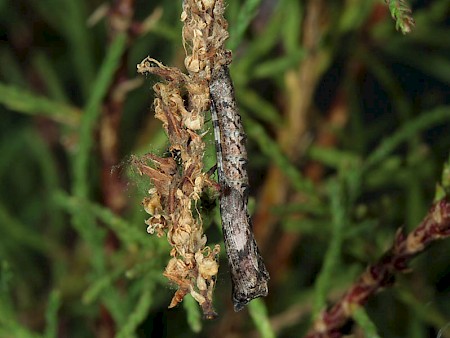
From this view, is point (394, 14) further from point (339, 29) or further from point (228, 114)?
point (339, 29)

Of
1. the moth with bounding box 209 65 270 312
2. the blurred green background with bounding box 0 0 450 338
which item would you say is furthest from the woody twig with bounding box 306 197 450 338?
the moth with bounding box 209 65 270 312

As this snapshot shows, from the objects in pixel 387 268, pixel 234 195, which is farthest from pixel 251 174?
pixel 234 195

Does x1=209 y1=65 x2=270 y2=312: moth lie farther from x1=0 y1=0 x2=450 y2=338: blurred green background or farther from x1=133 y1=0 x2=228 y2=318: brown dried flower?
x1=0 y1=0 x2=450 y2=338: blurred green background

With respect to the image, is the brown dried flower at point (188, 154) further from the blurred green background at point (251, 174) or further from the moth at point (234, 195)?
the blurred green background at point (251, 174)

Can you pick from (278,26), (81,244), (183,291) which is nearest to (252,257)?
(183,291)

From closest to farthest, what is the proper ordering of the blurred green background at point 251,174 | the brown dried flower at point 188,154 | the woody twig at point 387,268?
the brown dried flower at point 188,154 → the woody twig at point 387,268 → the blurred green background at point 251,174

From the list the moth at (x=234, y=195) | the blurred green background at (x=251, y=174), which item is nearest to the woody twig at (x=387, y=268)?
the blurred green background at (x=251, y=174)

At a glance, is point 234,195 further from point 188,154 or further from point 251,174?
point 251,174
